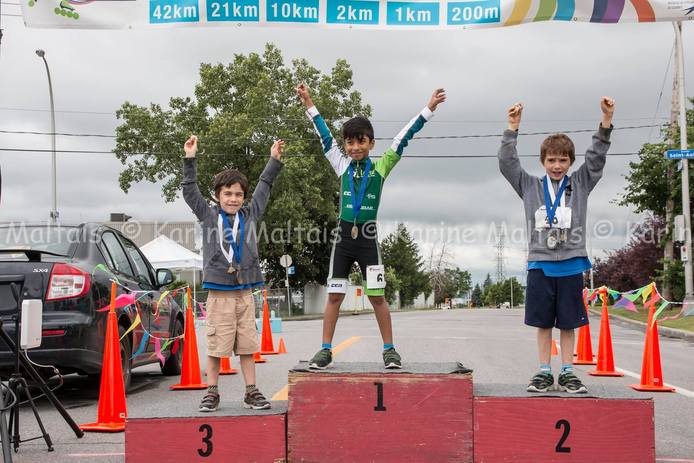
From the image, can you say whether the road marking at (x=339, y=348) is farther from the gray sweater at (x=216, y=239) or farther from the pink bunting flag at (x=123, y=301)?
the gray sweater at (x=216, y=239)

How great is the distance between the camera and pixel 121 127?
45.2 m

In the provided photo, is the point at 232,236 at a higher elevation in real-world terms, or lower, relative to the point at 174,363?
higher

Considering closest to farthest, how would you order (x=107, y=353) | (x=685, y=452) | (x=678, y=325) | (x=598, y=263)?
(x=685, y=452)
(x=107, y=353)
(x=678, y=325)
(x=598, y=263)

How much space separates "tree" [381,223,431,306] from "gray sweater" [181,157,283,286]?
87178 mm

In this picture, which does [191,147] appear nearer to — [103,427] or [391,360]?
[391,360]

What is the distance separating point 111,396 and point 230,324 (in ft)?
6.08

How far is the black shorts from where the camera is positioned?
6102 millimetres

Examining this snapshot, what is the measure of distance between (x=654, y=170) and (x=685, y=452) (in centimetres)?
2907

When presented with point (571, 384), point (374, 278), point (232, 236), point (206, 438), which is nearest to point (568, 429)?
point (571, 384)

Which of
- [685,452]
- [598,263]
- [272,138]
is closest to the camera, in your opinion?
[685,452]

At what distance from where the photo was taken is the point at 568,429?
194 inches

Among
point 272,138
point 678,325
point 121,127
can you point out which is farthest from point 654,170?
point 121,127

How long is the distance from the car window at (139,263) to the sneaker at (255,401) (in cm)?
470

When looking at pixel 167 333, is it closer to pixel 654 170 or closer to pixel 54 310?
pixel 54 310
